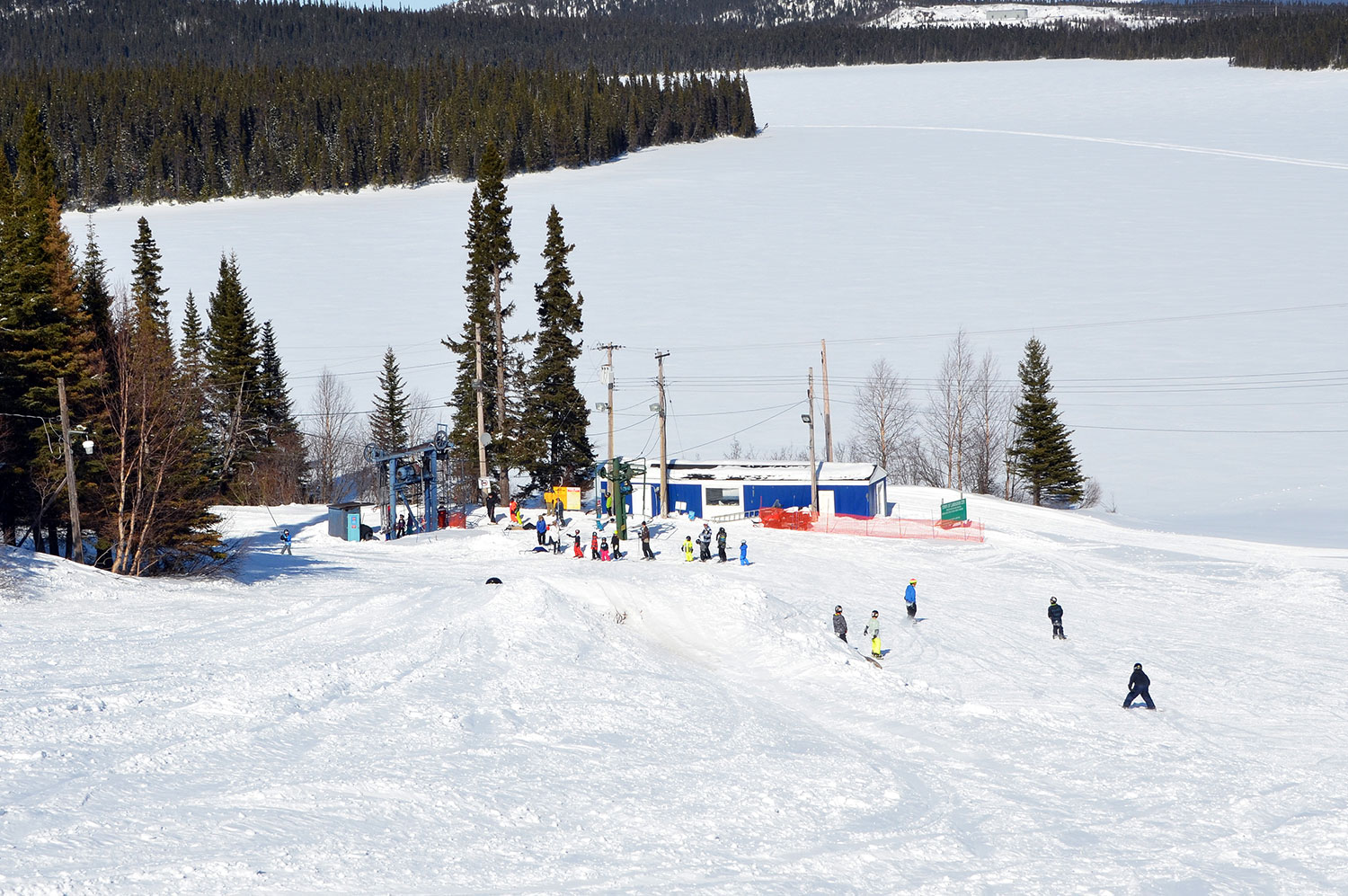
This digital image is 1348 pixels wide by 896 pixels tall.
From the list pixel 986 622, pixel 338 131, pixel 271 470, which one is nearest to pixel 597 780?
pixel 986 622

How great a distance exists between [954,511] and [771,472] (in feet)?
24.9

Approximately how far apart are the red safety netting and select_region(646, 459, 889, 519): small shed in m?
2.32

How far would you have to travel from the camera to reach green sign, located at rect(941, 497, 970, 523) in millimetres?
42750

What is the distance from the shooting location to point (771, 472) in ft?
153

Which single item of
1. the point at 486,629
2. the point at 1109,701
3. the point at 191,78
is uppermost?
the point at 191,78

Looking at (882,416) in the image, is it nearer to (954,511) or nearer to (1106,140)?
(954,511)

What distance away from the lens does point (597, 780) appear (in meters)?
13.3

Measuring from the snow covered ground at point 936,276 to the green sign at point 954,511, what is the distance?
979 cm

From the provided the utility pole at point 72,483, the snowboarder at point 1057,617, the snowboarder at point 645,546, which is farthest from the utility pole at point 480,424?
the snowboarder at point 1057,617

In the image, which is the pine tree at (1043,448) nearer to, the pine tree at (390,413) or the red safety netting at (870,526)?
the red safety netting at (870,526)

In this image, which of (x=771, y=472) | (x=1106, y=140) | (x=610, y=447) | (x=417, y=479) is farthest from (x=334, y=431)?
(x=1106, y=140)

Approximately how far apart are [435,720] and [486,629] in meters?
5.69

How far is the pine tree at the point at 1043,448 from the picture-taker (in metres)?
55.4

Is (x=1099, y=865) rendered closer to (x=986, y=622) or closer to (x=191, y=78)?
(x=986, y=622)
